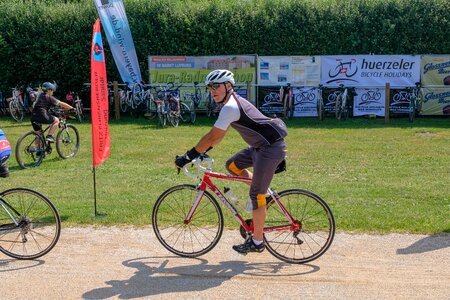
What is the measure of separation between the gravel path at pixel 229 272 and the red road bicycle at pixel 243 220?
0.14 meters

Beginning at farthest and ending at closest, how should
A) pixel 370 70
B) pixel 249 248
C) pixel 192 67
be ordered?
pixel 192 67 < pixel 370 70 < pixel 249 248

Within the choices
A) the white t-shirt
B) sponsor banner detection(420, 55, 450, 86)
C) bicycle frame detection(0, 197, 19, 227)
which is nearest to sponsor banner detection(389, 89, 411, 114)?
sponsor banner detection(420, 55, 450, 86)

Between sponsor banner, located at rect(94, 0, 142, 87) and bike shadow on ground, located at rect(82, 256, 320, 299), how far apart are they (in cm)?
1530

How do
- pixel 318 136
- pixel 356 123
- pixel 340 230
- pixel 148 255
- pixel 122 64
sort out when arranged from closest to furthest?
1. pixel 148 255
2. pixel 340 230
3. pixel 318 136
4. pixel 356 123
5. pixel 122 64

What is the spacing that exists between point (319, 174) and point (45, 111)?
19.3ft

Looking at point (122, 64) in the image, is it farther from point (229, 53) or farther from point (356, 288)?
point (356, 288)

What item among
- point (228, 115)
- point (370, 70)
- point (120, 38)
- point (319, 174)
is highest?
point (120, 38)

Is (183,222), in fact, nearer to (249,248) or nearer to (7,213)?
(249,248)

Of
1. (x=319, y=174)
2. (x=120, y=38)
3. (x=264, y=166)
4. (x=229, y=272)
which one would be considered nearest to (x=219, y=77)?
(x=264, y=166)

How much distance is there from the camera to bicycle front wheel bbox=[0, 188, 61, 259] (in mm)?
6000

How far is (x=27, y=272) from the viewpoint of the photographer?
566cm

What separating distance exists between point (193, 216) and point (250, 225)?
2.28ft

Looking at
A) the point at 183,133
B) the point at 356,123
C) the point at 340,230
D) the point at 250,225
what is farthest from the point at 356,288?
the point at 356,123

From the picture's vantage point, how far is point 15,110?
19.7 m
